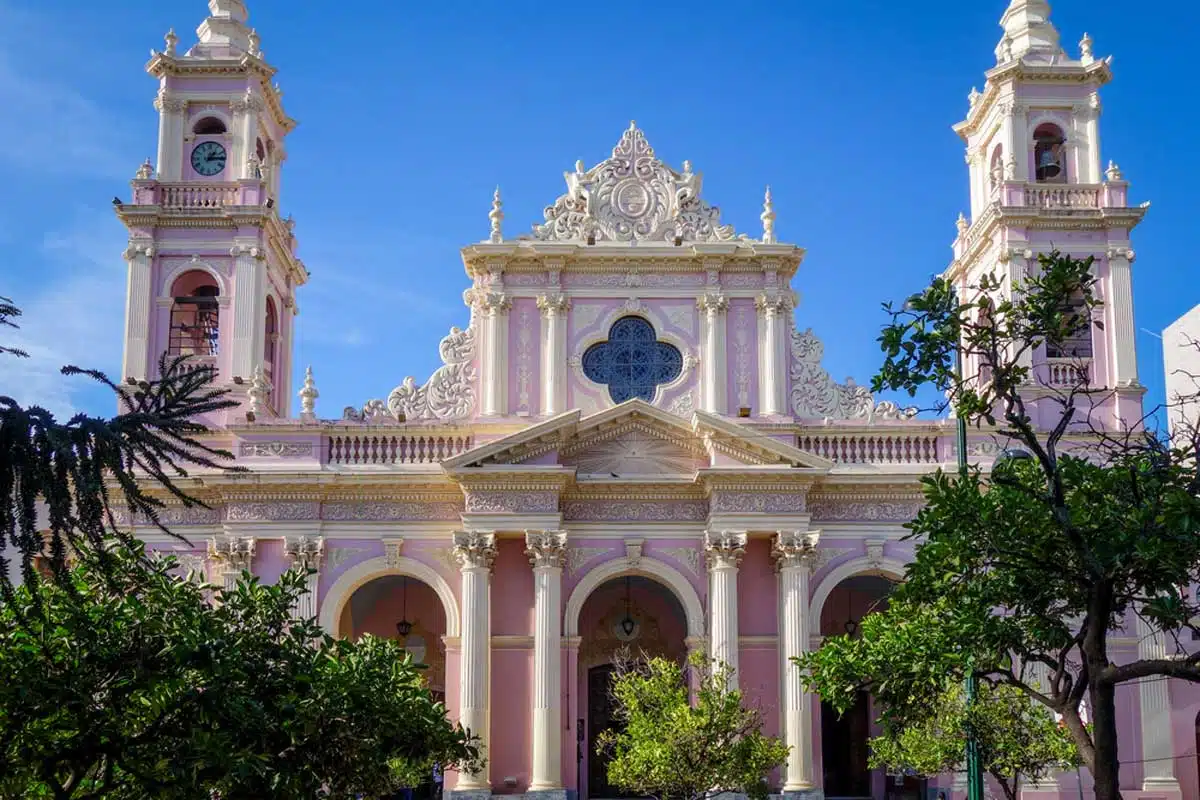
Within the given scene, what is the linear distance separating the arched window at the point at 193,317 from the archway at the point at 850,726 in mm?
16355

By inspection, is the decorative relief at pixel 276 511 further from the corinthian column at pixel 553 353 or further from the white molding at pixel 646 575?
the white molding at pixel 646 575

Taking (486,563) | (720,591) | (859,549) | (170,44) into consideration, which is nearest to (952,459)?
(859,549)

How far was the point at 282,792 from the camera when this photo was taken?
16.6m

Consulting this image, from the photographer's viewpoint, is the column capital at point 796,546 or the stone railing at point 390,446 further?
the stone railing at point 390,446

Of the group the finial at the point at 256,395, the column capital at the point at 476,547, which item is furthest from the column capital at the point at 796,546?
the finial at the point at 256,395

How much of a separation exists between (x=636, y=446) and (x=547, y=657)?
17.2 feet

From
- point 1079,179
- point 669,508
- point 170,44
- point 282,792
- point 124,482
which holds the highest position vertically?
point 170,44

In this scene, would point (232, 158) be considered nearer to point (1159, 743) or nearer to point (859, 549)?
point (859, 549)

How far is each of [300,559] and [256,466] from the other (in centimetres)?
237

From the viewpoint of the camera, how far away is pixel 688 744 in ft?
95.5

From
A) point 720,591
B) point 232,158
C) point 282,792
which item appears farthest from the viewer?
point 232,158

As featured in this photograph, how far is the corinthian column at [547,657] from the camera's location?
34.6m

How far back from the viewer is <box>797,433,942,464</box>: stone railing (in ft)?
122

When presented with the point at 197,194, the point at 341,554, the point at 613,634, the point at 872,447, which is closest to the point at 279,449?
the point at 341,554
